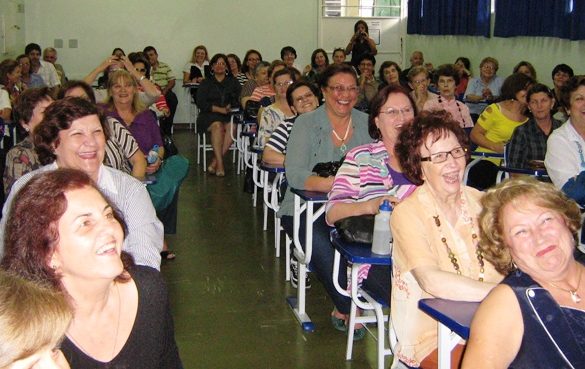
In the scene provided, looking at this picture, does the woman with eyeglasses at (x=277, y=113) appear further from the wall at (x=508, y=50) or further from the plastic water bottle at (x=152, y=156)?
the wall at (x=508, y=50)

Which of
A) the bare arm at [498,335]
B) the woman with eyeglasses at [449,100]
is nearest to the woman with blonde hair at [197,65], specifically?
the woman with eyeglasses at [449,100]

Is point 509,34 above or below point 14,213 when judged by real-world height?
above

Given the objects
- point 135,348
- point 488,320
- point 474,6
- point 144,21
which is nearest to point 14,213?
point 135,348

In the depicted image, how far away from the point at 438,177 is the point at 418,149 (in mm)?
146

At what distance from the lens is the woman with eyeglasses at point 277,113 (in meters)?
6.35

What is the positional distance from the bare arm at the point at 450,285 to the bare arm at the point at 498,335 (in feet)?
1.59

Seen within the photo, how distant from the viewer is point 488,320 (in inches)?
70.1

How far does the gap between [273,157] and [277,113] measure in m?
1.58

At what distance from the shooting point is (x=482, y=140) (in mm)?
6012

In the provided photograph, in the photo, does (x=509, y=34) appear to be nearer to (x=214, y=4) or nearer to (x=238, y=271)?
(x=214, y=4)

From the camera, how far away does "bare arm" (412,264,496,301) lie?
228cm

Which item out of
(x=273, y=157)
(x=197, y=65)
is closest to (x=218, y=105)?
(x=197, y=65)

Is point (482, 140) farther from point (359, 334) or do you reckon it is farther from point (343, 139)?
point (359, 334)

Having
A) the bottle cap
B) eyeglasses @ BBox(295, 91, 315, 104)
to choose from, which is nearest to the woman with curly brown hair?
the bottle cap
